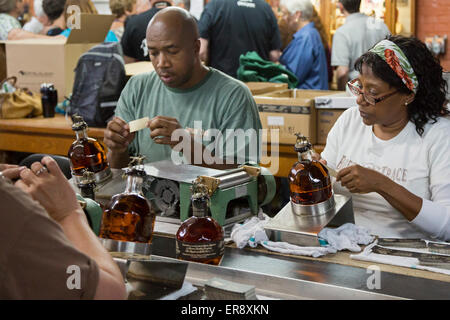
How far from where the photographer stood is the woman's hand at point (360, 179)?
6.75ft

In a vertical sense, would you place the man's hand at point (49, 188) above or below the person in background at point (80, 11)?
below

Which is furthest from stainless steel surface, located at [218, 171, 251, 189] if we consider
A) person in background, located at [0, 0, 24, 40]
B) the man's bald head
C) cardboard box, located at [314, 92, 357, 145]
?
person in background, located at [0, 0, 24, 40]

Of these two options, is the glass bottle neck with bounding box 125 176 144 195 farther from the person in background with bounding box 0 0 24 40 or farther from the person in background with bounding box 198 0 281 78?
the person in background with bounding box 0 0 24 40

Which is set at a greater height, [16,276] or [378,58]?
[378,58]

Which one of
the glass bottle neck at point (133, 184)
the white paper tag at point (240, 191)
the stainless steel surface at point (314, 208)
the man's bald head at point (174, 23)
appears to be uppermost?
the man's bald head at point (174, 23)

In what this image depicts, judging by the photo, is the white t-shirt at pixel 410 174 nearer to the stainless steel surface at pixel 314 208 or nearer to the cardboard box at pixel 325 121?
the stainless steel surface at pixel 314 208

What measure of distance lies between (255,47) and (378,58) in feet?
9.82

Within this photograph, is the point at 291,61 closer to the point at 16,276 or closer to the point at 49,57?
the point at 49,57

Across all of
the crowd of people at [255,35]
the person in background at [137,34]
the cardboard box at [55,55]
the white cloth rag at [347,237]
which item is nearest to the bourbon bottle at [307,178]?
the white cloth rag at [347,237]

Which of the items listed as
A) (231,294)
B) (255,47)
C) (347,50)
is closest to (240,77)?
(255,47)

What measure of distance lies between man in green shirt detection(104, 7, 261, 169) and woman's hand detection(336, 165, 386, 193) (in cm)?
58

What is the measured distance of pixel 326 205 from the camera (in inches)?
74.0

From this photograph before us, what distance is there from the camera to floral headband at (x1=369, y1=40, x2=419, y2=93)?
7.28 feet

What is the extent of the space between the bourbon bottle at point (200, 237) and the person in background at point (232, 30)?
3.56 meters
